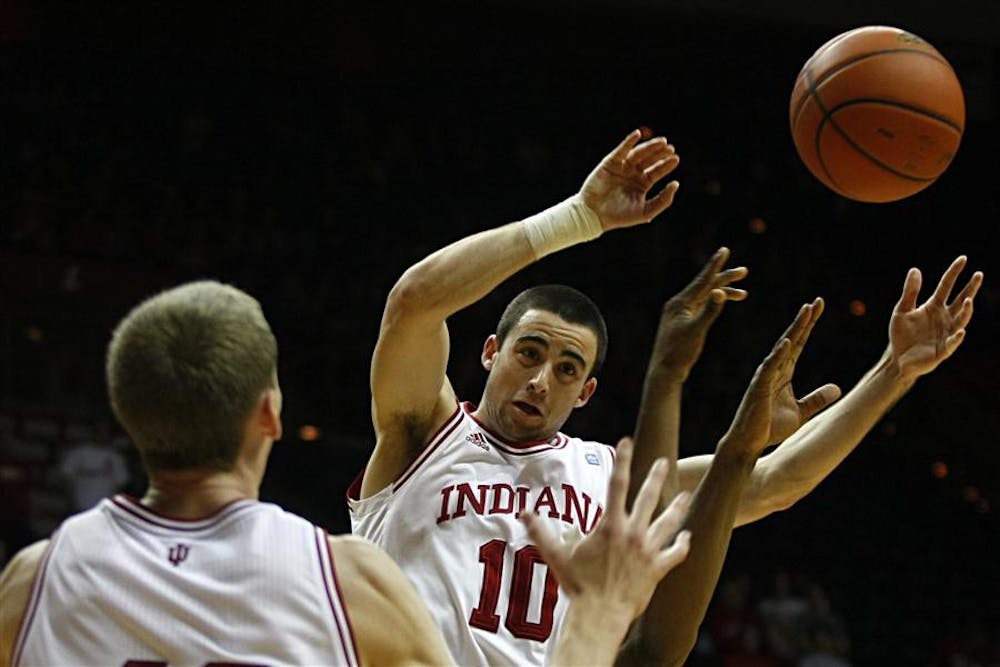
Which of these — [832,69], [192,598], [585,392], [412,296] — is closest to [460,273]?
[412,296]

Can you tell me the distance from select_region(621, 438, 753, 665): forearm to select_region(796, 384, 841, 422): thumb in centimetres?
56

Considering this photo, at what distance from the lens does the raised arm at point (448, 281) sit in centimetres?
378

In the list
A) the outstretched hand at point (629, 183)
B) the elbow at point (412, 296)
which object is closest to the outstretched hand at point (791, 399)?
the outstretched hand at point (629, 183)

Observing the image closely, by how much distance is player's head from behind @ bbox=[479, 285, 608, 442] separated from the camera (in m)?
4.09

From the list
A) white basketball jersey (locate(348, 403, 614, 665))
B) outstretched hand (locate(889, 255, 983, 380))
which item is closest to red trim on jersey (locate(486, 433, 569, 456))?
white basketball jersey (locate(348, 403, 614, 665))

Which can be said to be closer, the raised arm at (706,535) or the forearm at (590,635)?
the forearm at (590,635)

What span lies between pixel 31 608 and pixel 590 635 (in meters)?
0.84

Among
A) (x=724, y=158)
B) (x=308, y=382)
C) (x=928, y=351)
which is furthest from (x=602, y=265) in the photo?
(x=928, y=351)

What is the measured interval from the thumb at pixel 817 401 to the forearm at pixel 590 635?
2094 mm

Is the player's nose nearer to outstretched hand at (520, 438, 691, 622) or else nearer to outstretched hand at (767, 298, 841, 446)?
outstretched hand at (767, 298, 841, 446)

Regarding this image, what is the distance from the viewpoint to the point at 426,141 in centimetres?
1432

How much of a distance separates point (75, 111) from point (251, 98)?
173 cm

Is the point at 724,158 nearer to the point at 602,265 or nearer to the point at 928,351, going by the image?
the point at 602,265

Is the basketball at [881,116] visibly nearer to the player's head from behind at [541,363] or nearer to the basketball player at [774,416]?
the basketball player at [774,416]
